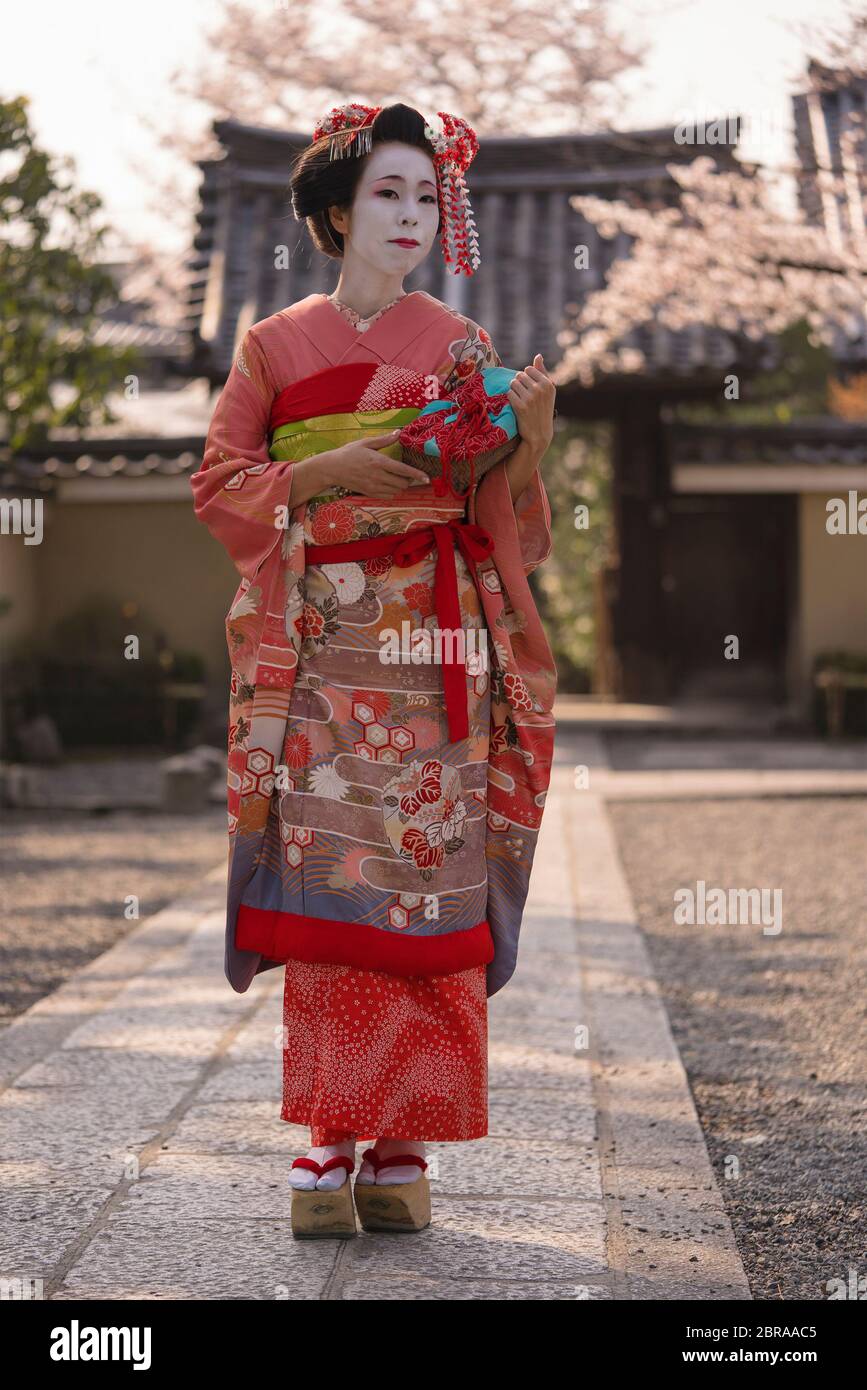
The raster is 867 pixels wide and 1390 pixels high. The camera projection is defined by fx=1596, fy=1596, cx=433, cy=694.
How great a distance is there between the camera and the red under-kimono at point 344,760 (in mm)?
2906

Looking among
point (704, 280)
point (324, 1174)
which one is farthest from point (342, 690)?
point (704, 280)

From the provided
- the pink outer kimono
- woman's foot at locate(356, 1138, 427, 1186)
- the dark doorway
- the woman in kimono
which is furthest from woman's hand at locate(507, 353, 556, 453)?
the dark doorway

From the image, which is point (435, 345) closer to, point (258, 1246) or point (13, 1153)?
point (258, 1246)

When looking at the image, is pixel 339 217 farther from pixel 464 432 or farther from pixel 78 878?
pixel 78 878

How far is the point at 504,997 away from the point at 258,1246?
2110 mm

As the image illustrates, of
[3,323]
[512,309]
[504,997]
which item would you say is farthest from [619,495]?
[504,997]

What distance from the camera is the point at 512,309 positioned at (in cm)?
1380

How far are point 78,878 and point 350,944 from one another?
4762mm

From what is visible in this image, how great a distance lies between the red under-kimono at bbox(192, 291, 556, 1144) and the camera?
9.53 feet

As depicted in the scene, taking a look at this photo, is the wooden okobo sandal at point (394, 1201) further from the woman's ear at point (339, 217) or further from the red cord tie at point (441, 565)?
the woman's ear at point (339, 217)

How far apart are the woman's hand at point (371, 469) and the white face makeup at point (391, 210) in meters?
0.37

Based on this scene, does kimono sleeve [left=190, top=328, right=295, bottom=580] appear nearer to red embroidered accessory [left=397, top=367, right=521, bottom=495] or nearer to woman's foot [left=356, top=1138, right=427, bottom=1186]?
red embroidered accessory [left=397, top=367, right=521, bottom=495]

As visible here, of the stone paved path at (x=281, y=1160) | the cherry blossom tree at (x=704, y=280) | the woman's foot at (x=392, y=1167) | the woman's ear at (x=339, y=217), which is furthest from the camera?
the cherry blossom tree at (x=704, y=280)

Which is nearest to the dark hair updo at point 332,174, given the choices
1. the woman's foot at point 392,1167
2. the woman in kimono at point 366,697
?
the woman in kimono at point 366,697
